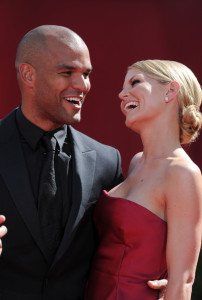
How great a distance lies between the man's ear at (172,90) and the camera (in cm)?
250

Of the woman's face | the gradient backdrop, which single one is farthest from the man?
the gradient backdrop

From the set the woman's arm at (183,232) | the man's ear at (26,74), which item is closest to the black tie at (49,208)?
the man's ear at (26,74)

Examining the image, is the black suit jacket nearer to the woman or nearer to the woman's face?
the woman

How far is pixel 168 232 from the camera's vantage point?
2299 millimetres

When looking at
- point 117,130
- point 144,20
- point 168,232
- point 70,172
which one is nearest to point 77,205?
point 70,172

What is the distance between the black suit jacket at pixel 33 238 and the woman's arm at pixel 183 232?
0.38 meters

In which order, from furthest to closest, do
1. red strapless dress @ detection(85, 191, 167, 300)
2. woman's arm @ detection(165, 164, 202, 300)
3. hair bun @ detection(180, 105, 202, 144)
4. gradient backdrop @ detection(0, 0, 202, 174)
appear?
gradient backdrop @ detection(0, 0, 202, 174) < hair bun @ detection(180, 105, 202, 144) < red strapless dress @ detection(85, 191, 167, 300) < woman's arm @ detection(165, 164, 202, 300)

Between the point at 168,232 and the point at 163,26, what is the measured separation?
270cm

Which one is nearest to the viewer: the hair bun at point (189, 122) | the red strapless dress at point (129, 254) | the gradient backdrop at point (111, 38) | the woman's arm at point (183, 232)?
the woman's arm at point (183, 232)

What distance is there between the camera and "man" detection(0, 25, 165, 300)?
7.54 feet

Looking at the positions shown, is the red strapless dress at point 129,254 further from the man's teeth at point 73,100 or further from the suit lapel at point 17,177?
the man's teeth at point 73,100

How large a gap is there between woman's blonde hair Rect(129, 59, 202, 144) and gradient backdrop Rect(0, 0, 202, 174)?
1947 mm

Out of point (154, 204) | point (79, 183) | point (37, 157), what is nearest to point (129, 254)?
point (154, 204)

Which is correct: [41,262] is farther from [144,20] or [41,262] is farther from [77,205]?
[144,20]
